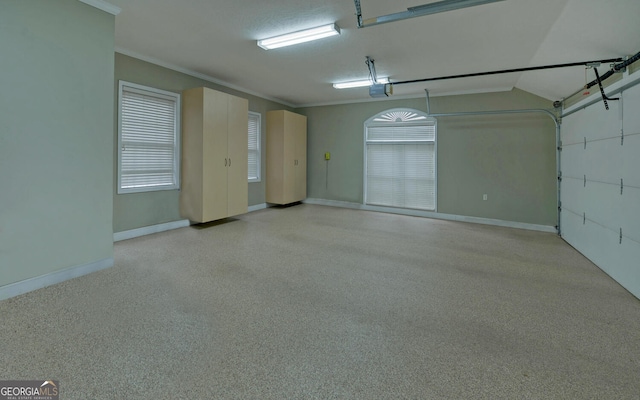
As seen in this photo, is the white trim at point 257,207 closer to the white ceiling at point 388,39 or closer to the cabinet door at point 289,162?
the cabinet door at point 289,162

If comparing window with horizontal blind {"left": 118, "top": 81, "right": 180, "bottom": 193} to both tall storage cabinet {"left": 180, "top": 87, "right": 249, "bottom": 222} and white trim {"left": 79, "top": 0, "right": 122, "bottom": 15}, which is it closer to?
tall storage cabinet {"left": 180, "top": 87, "right": 249, "bottom": 222}

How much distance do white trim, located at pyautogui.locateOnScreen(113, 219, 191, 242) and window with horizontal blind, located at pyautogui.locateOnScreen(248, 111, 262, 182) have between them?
216cm

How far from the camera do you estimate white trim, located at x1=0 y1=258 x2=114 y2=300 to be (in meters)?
2.61

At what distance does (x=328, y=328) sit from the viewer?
2.21m

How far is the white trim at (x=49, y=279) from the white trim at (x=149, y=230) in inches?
48.5

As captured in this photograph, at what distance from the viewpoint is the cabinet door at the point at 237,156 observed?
5715 millimetres

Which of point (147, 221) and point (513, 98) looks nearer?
point (147, 221)

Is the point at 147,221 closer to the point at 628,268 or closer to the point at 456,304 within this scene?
the point at 456,304

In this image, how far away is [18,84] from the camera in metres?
2.60

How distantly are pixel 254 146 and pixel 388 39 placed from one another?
4267 millimetres

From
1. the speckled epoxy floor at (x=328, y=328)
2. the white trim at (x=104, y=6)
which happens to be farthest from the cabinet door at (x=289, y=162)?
the white trim at (x=104, y=6)

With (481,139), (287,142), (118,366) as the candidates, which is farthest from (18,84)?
(481,139)

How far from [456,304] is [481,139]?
476 cm

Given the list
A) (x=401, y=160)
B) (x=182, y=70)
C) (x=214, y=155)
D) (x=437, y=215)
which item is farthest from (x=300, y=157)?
(x=437, y=215)
